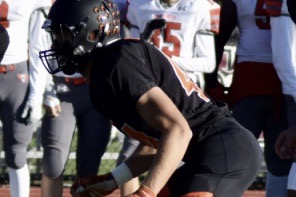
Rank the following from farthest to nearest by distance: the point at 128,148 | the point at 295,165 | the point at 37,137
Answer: the point at 37,137 → the point at 128,148 → the point at 295,165

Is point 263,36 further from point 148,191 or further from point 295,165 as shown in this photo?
point 148,191

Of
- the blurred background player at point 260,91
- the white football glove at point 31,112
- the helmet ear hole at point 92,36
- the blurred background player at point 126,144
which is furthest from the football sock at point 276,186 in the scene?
the helmet ear hole at point 92,36

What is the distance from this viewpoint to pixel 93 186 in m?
4.35

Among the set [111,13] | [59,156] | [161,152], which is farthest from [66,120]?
[161,152]

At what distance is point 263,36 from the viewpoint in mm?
5812

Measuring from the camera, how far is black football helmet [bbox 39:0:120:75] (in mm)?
4262

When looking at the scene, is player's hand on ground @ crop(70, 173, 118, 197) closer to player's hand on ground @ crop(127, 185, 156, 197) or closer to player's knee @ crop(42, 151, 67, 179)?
player's hand on ground @ crop(127, 185, 156, 197)

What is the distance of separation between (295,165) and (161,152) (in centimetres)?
170

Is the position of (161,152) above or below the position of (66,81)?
above

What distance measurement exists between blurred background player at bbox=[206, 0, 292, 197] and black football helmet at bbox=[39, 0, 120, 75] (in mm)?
1645

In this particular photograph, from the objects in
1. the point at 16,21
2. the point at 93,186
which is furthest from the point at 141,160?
the point at 16,21

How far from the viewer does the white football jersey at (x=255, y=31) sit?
5.79 metres

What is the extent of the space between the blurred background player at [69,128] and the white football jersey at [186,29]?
54 centimetres

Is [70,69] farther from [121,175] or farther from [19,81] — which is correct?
[19,81]
